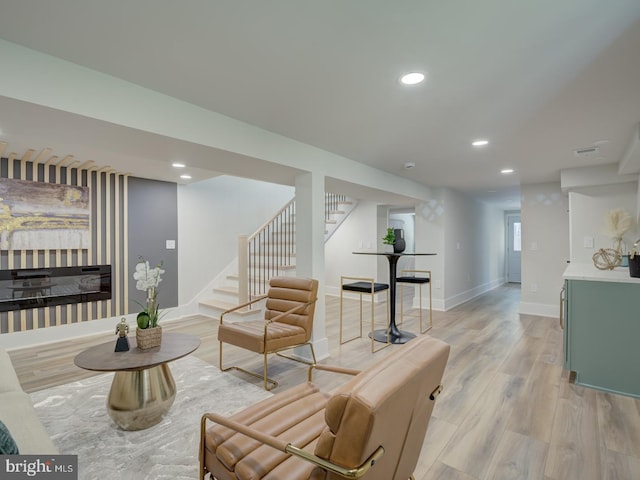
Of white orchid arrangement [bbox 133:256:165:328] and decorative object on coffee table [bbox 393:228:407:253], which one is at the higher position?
decorative object on coffee table [bbox 393:228:407:253]

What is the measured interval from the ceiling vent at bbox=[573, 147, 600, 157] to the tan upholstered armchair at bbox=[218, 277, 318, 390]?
331 centimetres

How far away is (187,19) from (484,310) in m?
6.19

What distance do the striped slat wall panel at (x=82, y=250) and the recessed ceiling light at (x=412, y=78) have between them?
382cm

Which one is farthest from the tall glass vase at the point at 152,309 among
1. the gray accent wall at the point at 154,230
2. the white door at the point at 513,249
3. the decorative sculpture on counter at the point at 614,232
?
the white door at the point at 513,249

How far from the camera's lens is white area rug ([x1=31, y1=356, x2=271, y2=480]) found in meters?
1.81

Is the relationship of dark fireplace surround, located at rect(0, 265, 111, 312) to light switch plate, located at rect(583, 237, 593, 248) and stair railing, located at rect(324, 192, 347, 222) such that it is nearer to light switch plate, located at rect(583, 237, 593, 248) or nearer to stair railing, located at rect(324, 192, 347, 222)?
stair railing, located at rect(324, 192, 347, 222)

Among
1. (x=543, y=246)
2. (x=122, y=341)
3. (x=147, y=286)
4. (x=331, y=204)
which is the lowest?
(x=122, y=341)

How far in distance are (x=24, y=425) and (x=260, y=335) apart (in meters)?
1.57

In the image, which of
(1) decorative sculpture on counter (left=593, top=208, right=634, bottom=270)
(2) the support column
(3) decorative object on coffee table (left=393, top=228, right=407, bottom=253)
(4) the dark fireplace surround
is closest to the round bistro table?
(3) decorative object on coffee table (left=393, top=228, right=407, bottom=253)

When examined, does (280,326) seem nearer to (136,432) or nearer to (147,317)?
(147,317)

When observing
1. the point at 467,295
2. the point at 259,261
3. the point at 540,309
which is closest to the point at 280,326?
the point at 259,261

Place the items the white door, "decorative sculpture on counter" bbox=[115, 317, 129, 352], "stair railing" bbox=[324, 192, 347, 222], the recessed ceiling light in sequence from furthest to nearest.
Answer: the white door, "stair railing" bbox=[324, 192, 347, 222], "decorative sculpture on counter" bbox=[115, 317, 129, 352], the recessed ceiling light

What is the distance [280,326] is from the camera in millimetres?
3135

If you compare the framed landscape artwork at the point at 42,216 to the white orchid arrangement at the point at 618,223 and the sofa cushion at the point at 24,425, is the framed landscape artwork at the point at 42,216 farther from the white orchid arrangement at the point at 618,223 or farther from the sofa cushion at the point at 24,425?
the white orchid arrangement at the point at 618,223
